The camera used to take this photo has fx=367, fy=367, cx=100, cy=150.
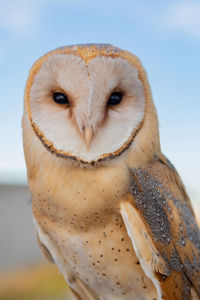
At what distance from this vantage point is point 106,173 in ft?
3.20

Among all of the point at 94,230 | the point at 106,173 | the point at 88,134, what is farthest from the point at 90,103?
the point at 94,230

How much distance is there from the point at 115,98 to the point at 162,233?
39 cm

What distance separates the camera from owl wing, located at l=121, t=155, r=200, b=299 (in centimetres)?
96

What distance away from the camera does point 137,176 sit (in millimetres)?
1000

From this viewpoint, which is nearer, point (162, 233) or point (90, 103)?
point (90, 103)

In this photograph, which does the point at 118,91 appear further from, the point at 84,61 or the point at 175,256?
the point at 175,256

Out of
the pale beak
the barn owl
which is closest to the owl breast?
the barn owl

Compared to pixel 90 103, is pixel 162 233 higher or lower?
lower

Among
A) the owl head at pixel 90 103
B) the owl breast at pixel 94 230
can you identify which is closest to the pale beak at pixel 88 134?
the owl head at pixel 90 103

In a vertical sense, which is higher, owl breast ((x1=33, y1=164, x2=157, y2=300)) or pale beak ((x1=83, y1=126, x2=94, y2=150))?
pale beak ((x1=83, y1=126, x2=94, y2=150))

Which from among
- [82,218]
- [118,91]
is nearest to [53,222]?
[82,218]

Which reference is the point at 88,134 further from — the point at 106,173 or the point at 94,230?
the point at 94,230

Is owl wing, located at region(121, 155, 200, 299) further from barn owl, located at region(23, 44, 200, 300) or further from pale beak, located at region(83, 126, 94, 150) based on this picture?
pale beak, located at region(83, 126, 94, 150)

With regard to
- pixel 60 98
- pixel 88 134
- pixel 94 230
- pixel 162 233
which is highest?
pixel 60 98
